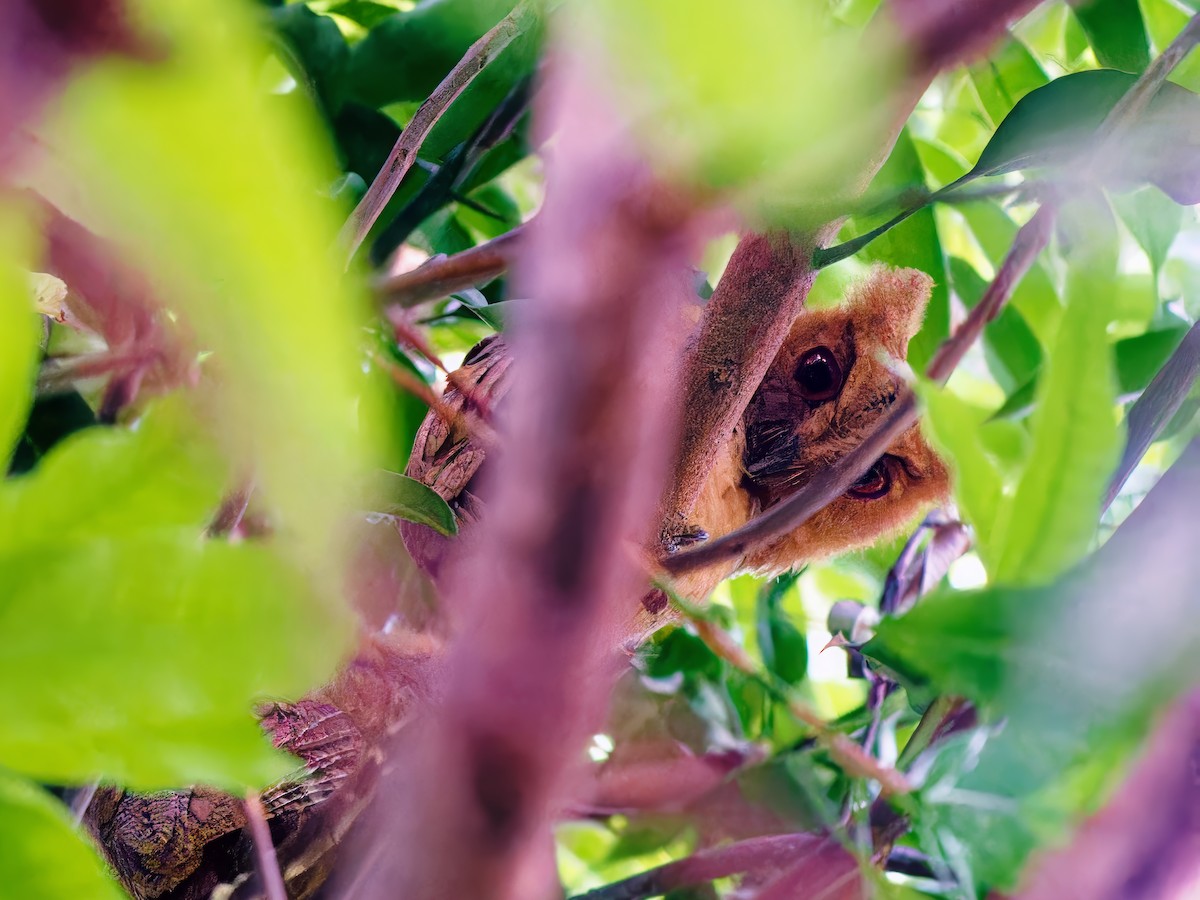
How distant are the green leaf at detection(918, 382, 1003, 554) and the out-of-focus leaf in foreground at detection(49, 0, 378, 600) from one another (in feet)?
0.92

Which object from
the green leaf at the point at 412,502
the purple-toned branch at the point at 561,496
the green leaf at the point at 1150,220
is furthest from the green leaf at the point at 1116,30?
the purple-toned branch at the point at 561,496

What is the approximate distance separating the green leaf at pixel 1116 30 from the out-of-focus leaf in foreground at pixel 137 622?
899 millimetres

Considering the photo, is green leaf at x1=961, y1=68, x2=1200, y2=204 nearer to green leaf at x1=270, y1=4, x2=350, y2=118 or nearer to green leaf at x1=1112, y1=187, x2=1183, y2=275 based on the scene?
green leaf at x1=1112, y1=187, x2=1183, y2=275

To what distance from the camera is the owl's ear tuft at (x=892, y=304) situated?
3.93 feet

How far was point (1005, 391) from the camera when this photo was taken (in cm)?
135

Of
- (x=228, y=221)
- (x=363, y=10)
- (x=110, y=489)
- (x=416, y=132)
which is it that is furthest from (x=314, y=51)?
(x=228, y=221)

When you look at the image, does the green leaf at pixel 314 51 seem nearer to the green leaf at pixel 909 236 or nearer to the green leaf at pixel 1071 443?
the green leaf at pixel 909 236

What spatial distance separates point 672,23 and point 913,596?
0.98m

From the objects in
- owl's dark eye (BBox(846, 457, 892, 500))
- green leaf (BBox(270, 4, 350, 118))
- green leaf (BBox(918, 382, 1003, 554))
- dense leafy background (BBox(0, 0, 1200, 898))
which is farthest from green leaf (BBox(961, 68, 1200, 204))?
green leaf (BBox(270, 4, 350, 118))

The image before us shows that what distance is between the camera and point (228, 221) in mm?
175

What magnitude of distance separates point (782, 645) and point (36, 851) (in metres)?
1.09

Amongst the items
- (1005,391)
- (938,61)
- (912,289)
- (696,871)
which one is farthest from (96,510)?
(1005,391)

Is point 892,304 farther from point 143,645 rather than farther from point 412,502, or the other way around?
point 143,645

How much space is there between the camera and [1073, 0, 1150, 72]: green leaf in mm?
860
